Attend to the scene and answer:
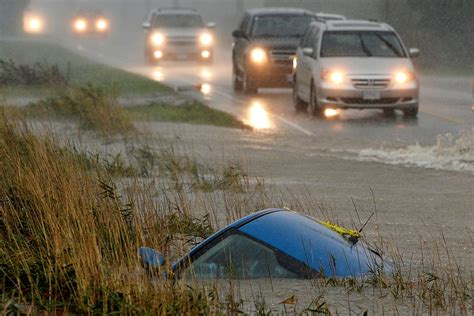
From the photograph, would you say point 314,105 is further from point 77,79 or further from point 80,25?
point 80,25

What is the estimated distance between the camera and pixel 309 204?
40.5 ft

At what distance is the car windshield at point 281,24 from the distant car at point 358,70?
5.89 metres

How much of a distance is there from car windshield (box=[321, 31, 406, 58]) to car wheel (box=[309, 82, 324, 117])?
70cm

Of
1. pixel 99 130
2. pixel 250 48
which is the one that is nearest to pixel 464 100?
pixel 250 48

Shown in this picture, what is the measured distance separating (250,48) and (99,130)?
12950 millimetres

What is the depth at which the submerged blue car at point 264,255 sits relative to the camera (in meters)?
7.74

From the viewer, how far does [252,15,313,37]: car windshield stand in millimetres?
31984

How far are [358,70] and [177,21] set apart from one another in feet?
75.6

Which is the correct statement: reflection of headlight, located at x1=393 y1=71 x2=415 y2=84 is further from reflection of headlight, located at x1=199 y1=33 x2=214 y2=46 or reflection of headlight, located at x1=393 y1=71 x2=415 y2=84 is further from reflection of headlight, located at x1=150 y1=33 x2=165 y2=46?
reflection of headlight, located at x1=199 y1=33 x2=214 y2=46

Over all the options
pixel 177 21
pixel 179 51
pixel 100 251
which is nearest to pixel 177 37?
pixel 179 51

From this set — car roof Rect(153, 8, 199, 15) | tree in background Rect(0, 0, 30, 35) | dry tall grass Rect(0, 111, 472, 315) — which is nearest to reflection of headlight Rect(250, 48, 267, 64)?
car roof Rect(153, 8, 199, 15)

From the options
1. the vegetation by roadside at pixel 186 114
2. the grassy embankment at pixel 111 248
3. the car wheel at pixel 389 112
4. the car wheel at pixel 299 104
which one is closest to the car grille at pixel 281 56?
the car wheel at pixel 299 104

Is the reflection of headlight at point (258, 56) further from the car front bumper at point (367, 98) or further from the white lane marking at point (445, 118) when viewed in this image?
the car front bumper at point (367, 98)

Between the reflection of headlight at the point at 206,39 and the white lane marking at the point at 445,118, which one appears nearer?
the white lane marking at the point at 445,118
